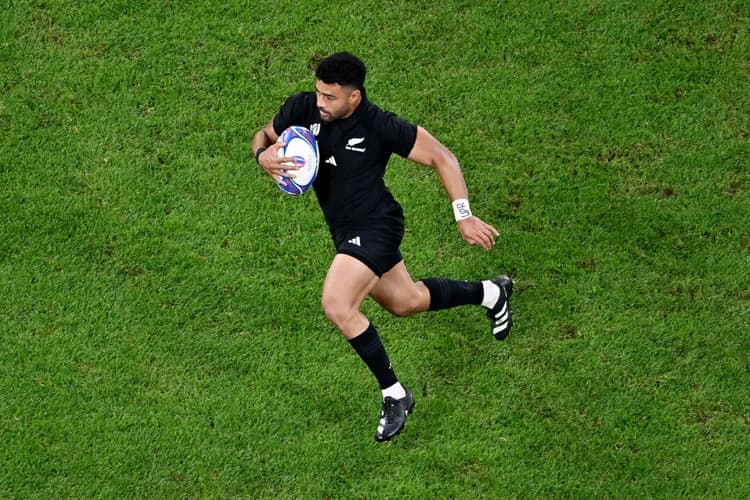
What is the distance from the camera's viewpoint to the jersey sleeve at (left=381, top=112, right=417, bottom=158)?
1065 centimetres

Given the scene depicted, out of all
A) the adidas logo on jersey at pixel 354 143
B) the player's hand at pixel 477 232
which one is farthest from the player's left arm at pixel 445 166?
the adidas logo on jersey at pixel 354 143

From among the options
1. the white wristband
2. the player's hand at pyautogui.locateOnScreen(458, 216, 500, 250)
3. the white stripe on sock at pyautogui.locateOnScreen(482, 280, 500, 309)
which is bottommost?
the white stripe on sock at pyautogui.locateOnScreen(482, 280, 500, 309)

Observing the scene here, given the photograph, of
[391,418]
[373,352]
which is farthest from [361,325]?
[391,418]

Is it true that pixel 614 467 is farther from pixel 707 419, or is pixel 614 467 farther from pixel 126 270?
pixel 126 270

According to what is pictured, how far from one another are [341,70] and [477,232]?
63.3 inches

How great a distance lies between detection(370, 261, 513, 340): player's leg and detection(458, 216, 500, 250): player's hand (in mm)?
1035

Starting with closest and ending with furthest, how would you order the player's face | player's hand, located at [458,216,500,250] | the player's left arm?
player's hand, located at [458,216,500,250] → the player's left arm → the player's face

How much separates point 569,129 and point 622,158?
584 mm

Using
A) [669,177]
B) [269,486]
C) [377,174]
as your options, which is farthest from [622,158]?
[269,486]

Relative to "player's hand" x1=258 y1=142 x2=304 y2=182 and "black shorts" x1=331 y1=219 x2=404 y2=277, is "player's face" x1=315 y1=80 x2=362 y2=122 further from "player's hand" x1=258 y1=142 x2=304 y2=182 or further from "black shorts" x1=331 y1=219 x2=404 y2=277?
"black shorts" x1=331 y1=219 x2=404 y2=277

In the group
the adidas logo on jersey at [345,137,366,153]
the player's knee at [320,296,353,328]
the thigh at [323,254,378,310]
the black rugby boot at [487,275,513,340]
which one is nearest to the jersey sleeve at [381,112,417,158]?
the adidas logo on jersey at [345,137,366,153]

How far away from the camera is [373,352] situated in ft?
34.6

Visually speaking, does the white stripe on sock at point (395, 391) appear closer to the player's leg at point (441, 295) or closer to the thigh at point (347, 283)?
the player's leg at point (441, 295)

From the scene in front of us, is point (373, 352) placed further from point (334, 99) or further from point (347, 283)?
point (334, 99)
